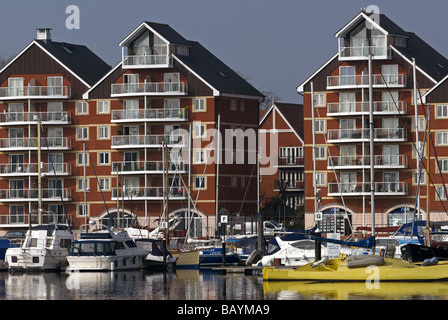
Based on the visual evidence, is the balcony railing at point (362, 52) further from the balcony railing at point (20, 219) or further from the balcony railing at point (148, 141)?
the balcony railing at point (20, 219)

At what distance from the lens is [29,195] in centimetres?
10719

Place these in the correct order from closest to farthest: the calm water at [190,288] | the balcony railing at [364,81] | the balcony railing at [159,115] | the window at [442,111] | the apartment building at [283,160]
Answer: the calm water at [190,288], the window at [442,111], the balcony railing at [364,81], the balcony railing at [159,115], the apartment building at [283,160]

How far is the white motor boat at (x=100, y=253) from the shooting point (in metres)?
73.6

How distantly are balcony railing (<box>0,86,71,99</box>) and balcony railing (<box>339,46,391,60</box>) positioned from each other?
2713cm

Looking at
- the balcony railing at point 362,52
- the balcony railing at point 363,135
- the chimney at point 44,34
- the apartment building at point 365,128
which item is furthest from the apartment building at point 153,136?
the balcony railing at point 362,52

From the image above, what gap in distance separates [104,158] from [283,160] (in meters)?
20.6

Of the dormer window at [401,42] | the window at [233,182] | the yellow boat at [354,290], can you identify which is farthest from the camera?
the window at [233,182]

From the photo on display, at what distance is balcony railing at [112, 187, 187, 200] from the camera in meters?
104


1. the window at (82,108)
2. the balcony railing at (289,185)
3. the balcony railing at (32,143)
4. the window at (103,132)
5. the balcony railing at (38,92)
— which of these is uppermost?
the balcony railing at (38,92)

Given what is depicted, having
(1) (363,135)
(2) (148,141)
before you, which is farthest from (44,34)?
(1) (363,135)

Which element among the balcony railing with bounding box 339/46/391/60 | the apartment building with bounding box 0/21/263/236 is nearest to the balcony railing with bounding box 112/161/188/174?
the apartment building with bounding box 0/21/263/236

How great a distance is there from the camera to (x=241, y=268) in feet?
221

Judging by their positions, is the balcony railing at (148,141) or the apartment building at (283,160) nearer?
the balcony railing at (148,141)
